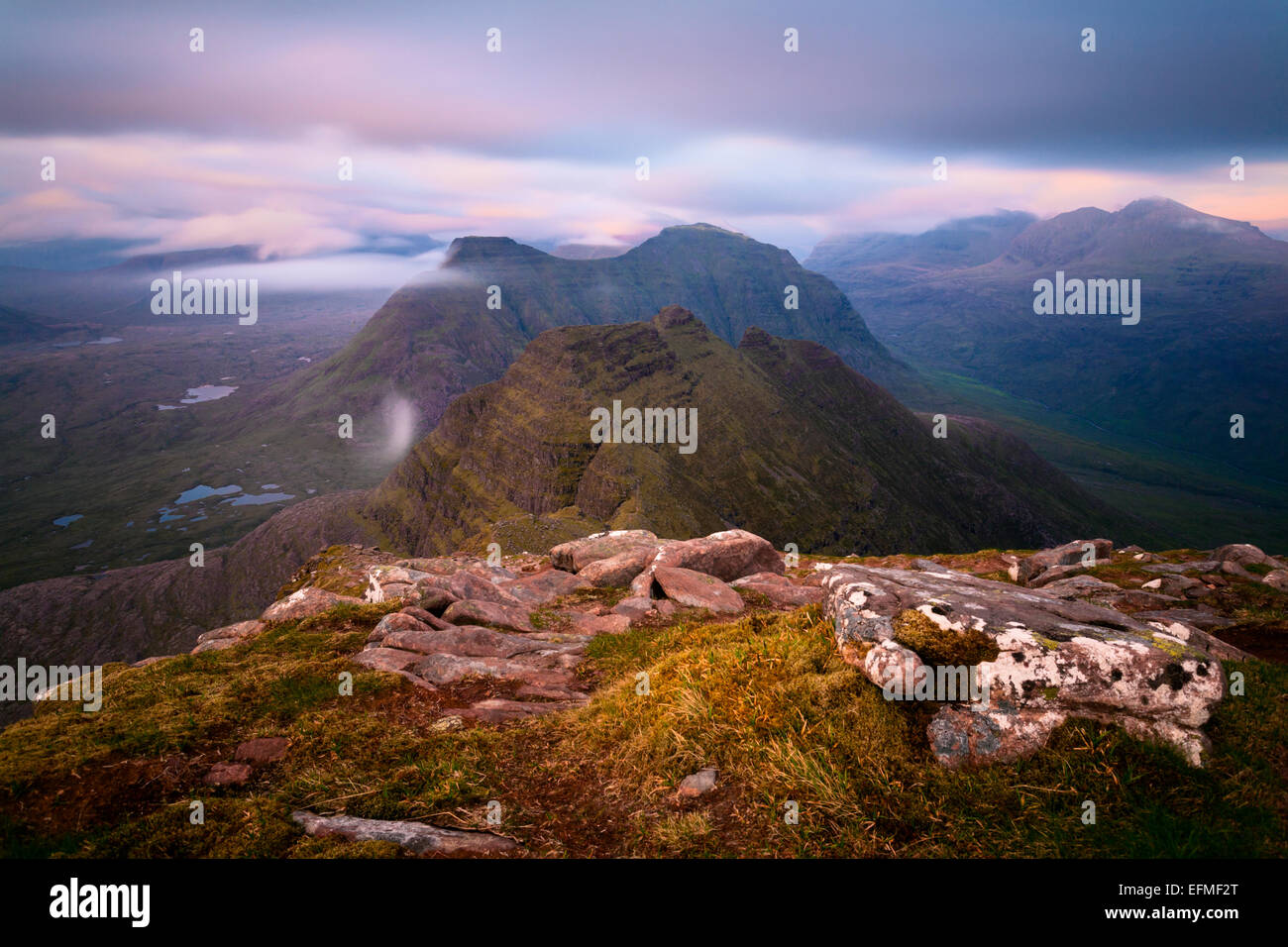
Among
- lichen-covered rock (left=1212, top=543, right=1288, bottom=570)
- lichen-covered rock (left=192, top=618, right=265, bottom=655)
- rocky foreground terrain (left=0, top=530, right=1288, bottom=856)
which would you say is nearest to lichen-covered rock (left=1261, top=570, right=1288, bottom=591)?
lichen-covered rock (left=1212, top=543, right=1288, bottom=570)

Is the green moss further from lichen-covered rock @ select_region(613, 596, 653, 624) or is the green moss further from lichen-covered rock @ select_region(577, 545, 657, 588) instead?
lichen-covered rock @ select_region(577, 545, 657, 588)

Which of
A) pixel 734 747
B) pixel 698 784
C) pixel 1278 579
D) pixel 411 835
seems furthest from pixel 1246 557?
pixel 411 835

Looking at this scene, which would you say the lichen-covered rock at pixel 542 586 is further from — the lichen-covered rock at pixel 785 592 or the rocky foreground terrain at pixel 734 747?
the rocky foreground terrain at pixel 734 747

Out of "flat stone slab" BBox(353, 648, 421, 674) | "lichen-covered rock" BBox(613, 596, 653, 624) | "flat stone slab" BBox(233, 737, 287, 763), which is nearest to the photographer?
"flat stone slab" BBox(233, 737, 287, 763)

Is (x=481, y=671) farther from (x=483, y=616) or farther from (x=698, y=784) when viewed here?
(x=698, y=784)

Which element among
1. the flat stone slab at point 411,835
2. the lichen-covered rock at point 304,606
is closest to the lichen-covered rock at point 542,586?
the lichen-covered rock at point 304,606
